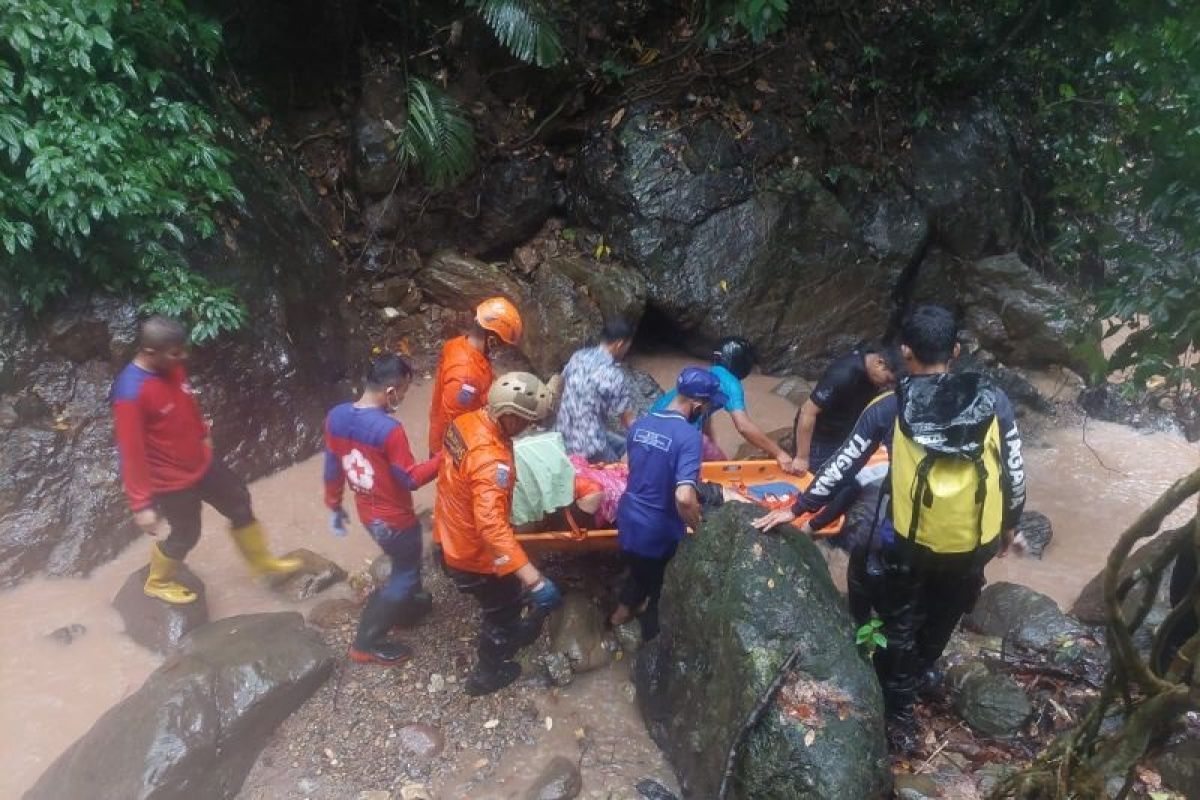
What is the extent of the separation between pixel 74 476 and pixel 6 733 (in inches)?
72.6

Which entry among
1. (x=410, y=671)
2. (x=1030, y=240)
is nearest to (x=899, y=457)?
(x=410, y=671)

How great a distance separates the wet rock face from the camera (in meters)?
4.97

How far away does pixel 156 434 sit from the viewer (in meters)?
4.00

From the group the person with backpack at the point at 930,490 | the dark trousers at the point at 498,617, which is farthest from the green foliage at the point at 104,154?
the person with backpack at the point at 930,490

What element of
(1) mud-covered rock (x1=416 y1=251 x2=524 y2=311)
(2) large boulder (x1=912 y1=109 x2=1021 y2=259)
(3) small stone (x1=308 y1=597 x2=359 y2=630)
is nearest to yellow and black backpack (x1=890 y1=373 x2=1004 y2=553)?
(3) small stone (x1=308 y1=597 x2=359 y2=630)

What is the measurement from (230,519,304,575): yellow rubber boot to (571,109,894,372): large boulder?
443cm

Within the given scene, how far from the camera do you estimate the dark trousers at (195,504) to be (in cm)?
420

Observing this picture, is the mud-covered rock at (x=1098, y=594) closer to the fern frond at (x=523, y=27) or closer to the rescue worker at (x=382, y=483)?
the rescue worker at (x=382, y=483)

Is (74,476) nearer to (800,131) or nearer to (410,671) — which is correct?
(410,671)

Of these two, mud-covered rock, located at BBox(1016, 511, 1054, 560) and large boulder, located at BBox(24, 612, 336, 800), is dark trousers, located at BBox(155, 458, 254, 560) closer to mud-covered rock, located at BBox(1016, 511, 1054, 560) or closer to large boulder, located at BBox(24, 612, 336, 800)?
large boulder, located at BBox(24, 612, 336, 800)

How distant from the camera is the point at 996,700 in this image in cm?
358

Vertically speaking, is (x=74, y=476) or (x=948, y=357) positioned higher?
(x=948, y=357)

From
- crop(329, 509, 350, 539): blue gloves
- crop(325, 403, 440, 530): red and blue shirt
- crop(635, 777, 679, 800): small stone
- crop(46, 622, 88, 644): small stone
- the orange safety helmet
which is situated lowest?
crop(635, 777, 679, 800): small stone

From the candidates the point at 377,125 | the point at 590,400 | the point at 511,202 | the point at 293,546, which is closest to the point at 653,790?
the point at 590,400
